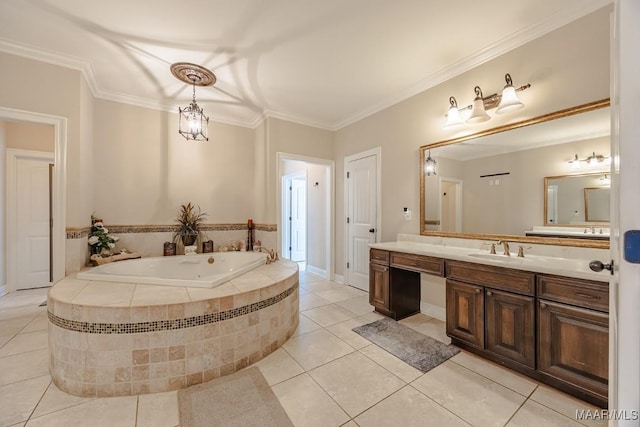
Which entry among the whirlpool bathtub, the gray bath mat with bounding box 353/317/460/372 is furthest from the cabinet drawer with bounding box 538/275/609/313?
the whirlpool bathtub

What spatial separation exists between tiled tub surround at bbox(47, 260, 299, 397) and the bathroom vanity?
1.72m

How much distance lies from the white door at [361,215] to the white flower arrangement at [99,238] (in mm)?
3217

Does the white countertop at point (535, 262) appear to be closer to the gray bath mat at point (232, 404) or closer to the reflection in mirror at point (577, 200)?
the reflection in mirror at point (577, 200)

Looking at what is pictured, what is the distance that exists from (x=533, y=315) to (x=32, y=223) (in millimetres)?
5905

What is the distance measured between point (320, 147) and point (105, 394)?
12.4ft

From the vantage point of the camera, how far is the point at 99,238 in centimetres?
301

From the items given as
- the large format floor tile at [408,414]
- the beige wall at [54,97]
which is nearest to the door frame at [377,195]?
the large format floor tile at [408,414]

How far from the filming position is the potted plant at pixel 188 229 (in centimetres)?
356

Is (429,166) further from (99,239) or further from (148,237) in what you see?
(99,239)

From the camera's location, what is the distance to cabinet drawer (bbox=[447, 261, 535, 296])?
5.77 feet

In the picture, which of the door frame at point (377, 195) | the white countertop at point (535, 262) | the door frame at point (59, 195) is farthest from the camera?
the door frame at point (377, 195)

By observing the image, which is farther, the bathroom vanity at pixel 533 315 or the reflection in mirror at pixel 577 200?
the reflection in mirror at pixel 577 200

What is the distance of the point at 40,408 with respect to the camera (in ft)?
4.91

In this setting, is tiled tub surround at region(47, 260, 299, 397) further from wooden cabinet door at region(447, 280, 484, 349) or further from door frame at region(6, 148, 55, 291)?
door frame at region(6, 148, 55, 291)
